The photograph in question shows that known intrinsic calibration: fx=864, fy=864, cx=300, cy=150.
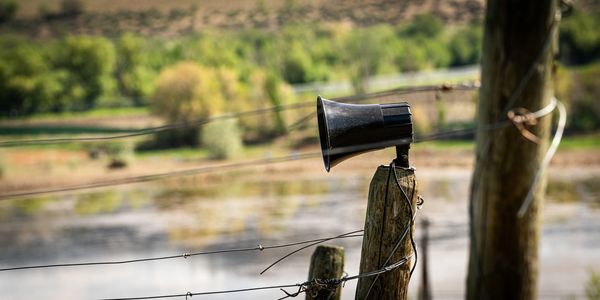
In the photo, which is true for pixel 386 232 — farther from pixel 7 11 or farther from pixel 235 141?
pixel 7 11

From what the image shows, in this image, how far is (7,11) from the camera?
5184cm

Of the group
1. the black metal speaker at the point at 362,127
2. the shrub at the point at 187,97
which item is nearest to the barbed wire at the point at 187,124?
the black metal speaker at the point at 362,127

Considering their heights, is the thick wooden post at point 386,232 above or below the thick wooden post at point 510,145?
below

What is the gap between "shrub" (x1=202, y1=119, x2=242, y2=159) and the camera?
2639 cm

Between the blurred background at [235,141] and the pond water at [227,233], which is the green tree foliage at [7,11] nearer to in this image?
the blurred background at [235,141]

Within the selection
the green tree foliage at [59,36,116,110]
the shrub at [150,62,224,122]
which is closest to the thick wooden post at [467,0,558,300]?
the shrub at [150,62,224,122]

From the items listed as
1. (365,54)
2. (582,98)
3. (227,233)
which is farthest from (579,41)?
(227,233)

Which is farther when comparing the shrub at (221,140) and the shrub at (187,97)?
the shrub at (187,97)

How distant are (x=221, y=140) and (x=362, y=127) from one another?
2362 cm

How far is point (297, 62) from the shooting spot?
120ft

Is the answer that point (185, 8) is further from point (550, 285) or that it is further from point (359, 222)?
point (550, 285)

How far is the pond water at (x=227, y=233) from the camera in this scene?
39.1 feet

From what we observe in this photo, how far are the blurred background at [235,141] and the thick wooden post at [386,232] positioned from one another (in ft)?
4.58

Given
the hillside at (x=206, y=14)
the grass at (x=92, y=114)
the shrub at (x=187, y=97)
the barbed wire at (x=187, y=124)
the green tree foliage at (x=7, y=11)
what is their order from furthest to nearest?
the green tree foliage at (x=7, y=11) < the hillside at (x=206, y=14) < the grass at (x=92, y=114) < the shrub at (x=187, y=97) < the barbed wire at (x=187, y=124)
